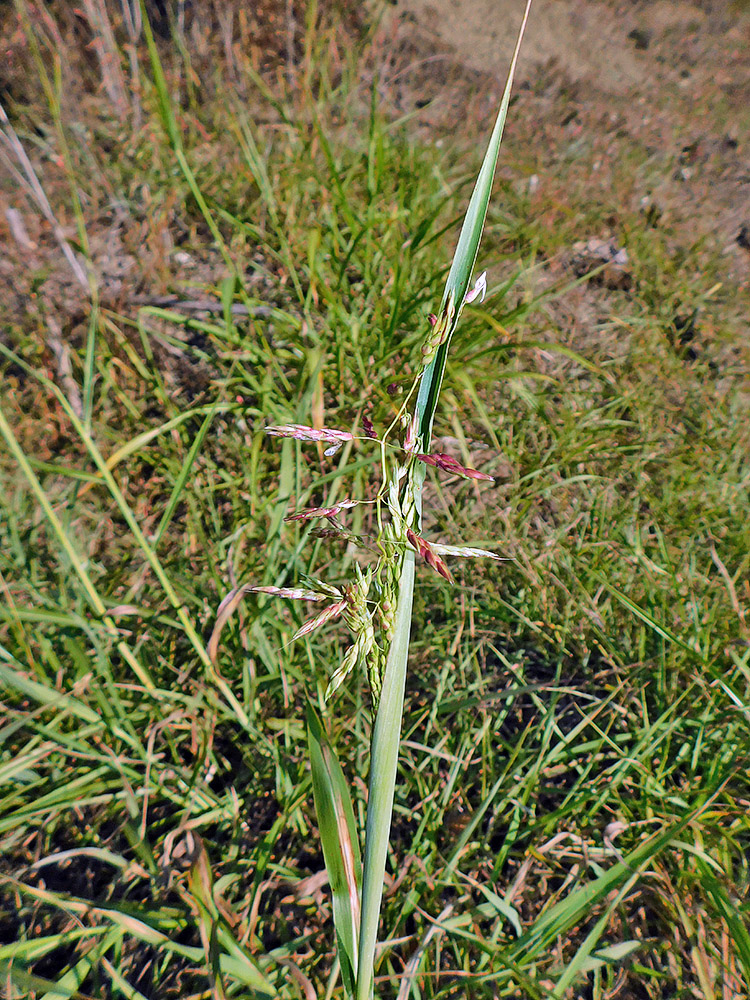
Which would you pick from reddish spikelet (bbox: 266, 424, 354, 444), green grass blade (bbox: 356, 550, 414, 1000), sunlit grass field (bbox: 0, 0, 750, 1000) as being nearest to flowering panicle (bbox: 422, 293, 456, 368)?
reddish spikelet (bbox: 266, 424, 354, 444)

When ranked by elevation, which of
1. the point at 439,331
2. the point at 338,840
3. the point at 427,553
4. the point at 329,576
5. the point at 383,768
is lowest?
the point at 329,576

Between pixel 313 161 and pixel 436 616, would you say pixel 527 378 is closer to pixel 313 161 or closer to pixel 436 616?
pixel 436 616

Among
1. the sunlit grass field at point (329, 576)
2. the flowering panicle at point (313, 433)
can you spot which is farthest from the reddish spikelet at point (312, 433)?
the sunlit grass field at point (329, 576)

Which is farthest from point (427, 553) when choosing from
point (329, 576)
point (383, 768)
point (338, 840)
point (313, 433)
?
point (329, 576)

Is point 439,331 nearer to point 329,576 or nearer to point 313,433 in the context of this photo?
point 313,433

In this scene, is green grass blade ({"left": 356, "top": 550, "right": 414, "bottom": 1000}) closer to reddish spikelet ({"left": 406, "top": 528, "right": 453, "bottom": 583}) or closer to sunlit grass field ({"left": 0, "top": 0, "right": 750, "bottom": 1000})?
reddish spikelet ({"left": 406, "top": 528, "right": 453, "bottom": 583})

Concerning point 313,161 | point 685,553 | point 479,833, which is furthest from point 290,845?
point 313,161
